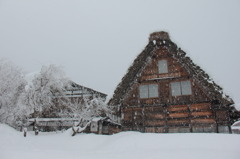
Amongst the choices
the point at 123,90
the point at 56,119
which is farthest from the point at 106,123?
the point at 123,90

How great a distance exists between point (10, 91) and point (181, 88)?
55.5 ft

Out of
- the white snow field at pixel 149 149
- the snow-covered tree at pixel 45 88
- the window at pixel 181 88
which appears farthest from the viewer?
the snow-covered tree at pixel 45 88

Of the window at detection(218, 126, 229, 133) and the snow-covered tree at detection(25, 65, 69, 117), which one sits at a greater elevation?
the snow-covered tree at detection(25, 65, 69, 117)

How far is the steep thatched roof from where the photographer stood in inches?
521

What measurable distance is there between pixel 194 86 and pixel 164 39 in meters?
4.01

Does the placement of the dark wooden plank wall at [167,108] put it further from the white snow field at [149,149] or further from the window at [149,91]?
the white snow field at [149,149]

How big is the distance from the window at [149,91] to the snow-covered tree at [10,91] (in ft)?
44.3

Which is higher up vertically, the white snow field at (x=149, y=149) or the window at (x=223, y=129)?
the window at (x=223, y=129)

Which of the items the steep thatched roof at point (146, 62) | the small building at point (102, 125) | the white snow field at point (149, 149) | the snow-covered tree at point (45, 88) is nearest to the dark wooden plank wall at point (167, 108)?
the steep thatched roof at point (146, 62)

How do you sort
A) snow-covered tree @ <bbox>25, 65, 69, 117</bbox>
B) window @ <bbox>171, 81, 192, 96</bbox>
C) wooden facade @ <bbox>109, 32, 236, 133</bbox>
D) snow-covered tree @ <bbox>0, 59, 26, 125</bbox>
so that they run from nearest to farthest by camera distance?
wooden facade @ <bbox>109, 32, 236, 133</bbox>
window @ <bbox>171, 81, 192, 96</bbox>
snow-covered tree @ <bbox>0, 59, 26, 125</bbox>
snow-covered tree @ <bbox>25, 65, 69, 117</bbox>

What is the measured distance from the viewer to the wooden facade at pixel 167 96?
13.2 meters

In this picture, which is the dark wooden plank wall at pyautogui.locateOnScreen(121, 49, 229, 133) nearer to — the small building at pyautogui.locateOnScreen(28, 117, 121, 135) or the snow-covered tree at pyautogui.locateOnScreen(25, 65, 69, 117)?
the small building at pyautogui.locateOnScreen(28, 117, 121, 135)

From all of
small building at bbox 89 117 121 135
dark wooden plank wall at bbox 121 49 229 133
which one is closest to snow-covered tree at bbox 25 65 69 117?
small building at bbox 89 117 121 135

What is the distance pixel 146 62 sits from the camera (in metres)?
15.2
